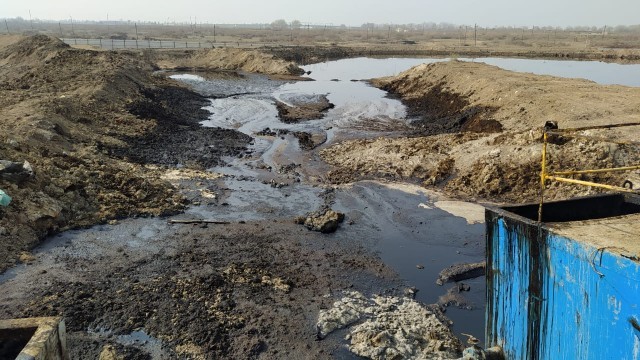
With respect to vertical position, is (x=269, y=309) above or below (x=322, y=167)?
below

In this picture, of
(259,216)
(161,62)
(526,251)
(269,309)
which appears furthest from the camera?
(161,62)

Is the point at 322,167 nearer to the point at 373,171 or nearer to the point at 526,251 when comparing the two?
the point at 373,171

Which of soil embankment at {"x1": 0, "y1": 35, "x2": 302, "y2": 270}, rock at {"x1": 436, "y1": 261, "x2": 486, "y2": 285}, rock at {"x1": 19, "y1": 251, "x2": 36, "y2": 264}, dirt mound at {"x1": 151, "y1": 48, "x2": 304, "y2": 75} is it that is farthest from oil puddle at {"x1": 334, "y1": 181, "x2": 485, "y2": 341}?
dirt mound at {"x1": 151, "y1": 48, "x2": 304, "y2": 75}

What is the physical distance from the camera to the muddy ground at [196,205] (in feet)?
22.4

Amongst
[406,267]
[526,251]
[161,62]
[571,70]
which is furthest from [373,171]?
[161,62]

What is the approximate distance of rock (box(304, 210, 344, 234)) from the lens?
10.2m

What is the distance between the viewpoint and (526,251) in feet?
16.3

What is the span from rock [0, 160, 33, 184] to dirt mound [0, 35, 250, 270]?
129 millimetres

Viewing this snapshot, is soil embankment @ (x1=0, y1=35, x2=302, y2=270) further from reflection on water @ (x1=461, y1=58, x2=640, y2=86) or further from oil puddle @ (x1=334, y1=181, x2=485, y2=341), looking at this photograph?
reflection on water @ (x1=461, y1=58, x2=640, y2=86)

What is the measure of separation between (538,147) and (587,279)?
30.7ft

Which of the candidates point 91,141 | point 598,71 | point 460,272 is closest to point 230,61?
point 598,71

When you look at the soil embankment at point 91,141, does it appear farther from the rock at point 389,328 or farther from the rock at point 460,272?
the rock at point 460,272

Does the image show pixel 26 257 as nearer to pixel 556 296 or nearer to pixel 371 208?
pixel 371 208

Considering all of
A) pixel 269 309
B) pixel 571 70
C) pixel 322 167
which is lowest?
pixel 269 309
